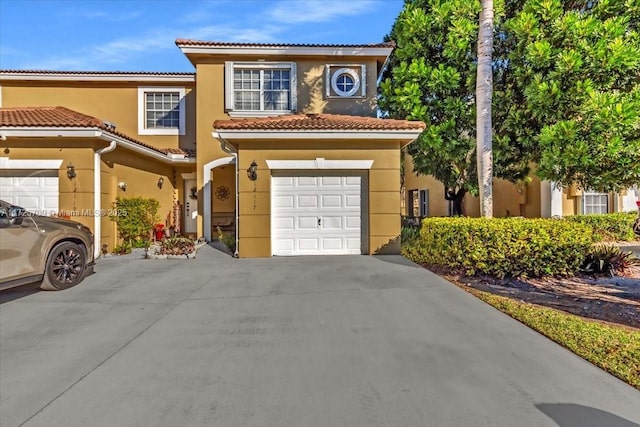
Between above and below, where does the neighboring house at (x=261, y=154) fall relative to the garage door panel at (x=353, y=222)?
above

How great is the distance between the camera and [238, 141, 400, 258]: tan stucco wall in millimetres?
10086

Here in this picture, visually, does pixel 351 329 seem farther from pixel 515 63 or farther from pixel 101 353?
pixel 515 63

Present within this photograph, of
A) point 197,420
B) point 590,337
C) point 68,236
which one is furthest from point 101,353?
point 590,337

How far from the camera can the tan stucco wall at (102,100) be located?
47.8 ft

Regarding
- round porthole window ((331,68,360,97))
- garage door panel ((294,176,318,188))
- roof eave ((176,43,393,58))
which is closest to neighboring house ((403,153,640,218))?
round porthole window ((331,68,360,97))

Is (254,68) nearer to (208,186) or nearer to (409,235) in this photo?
(208,186)

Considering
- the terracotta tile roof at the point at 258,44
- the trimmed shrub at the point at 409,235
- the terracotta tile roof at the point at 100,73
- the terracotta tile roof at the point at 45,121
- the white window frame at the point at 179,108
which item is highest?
the terracotta tile roof at the point at 258,44

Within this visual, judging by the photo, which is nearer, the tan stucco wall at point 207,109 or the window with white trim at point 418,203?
the tan stucco wall at point 207,109

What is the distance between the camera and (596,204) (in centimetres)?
1533

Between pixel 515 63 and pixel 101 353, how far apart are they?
43.4ft

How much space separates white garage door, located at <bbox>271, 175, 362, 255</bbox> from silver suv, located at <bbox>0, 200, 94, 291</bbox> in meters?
4.75

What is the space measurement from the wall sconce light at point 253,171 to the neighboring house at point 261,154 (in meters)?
0.04

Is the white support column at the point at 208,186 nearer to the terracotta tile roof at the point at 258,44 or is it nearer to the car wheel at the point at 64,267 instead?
the terracotta tile roof at the point at 258,44

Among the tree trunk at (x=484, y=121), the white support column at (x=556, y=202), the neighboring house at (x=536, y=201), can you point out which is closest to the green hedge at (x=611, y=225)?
the white support column at (x=556, y=202)
